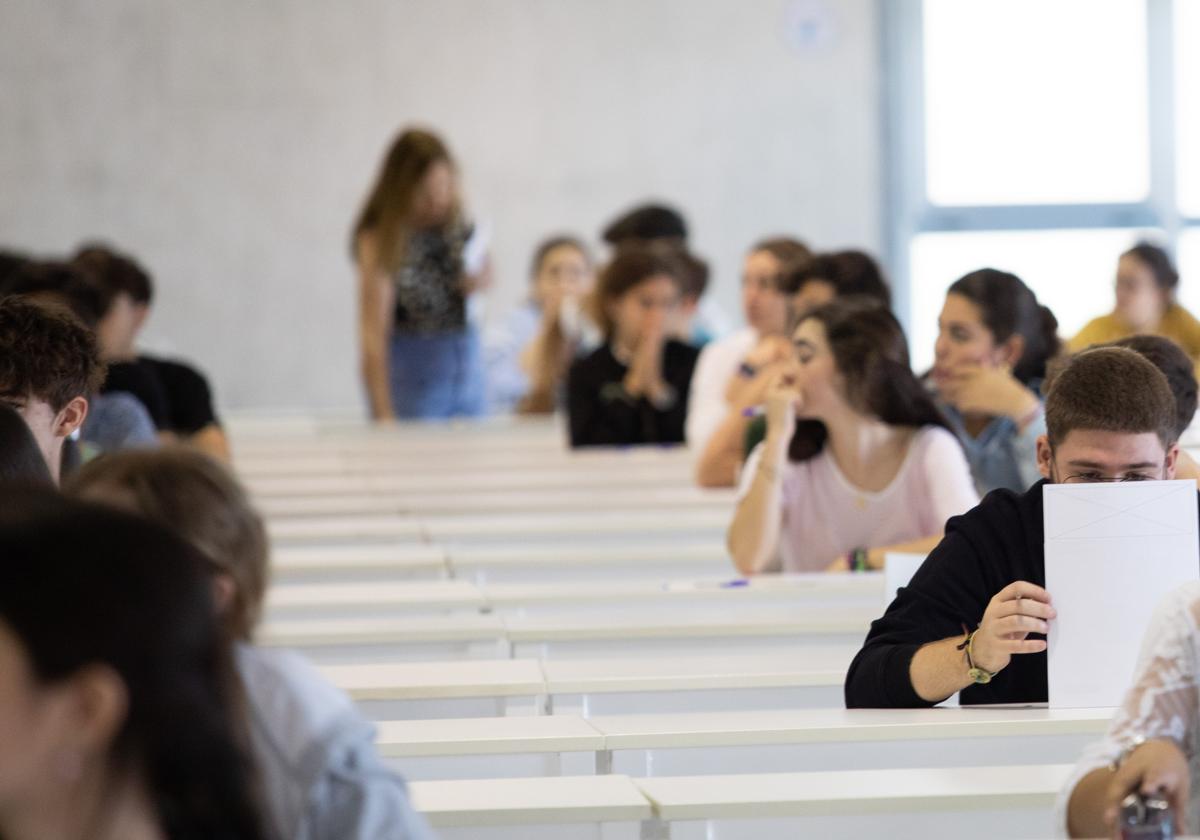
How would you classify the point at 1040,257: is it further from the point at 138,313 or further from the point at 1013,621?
the point at 1013,621

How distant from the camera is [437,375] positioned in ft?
22.1

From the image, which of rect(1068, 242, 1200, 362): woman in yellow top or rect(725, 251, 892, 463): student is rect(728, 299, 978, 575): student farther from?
rect(1068, 242, 1200, 362): woman in yellow top

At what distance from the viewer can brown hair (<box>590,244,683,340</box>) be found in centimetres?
588

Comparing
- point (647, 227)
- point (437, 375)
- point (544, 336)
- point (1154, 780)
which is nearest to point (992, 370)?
point (1154, 780)

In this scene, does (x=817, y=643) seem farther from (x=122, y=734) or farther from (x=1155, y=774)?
(x=122, y=734)

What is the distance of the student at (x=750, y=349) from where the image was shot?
16.8 feet

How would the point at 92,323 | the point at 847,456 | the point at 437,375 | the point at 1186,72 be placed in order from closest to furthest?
the point at 847,456 → the point at 92,323 → the point at 437,375 → the point at 1186,72

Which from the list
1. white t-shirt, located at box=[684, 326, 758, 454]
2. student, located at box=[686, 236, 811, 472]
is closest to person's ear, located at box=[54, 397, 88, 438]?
student, located at box=[686, 236, 811, 472]

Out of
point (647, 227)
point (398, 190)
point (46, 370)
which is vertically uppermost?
point (398, 190)

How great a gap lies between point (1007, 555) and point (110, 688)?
4.63 feet

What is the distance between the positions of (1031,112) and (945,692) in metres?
7.98

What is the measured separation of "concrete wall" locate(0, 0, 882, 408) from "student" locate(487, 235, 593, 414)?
0.79 metres

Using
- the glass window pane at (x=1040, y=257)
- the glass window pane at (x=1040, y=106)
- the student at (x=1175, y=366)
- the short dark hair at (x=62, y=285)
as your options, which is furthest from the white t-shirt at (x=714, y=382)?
the glass window pane at (x=1040, y=106)

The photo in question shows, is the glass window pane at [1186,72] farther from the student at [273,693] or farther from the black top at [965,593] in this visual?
the student at [273,693]
